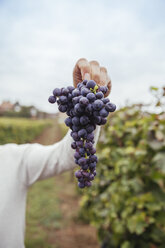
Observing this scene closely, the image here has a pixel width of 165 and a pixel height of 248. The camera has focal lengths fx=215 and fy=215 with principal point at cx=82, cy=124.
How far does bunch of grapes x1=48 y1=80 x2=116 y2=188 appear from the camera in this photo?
77cm

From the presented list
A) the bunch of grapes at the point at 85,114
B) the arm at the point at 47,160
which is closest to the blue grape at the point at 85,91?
the bunch of grapes at the point at 85,114

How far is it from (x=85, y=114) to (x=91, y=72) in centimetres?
29

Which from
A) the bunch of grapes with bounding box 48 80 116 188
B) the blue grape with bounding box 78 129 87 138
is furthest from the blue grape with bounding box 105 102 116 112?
the blue grape with bounding box 78 129 87 138

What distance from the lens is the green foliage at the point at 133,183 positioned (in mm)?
1956

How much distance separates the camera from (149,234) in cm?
227

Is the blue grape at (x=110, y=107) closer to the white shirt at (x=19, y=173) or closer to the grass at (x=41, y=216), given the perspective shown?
the white shirt at (x=19, y=173)

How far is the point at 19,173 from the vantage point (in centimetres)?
199

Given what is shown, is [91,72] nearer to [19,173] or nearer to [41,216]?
[19,173]

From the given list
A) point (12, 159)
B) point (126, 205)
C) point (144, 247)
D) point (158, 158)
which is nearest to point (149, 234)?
point (144, 247)

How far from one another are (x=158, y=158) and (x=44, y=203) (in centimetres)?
537

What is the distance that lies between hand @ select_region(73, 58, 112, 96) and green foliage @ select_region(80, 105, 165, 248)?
93cm

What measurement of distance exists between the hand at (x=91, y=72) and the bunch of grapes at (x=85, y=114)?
15cm

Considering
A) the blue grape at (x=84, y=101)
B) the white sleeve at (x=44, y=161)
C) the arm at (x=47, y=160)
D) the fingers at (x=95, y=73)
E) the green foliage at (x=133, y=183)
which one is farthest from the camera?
the green foliage at (x=133, y=183)

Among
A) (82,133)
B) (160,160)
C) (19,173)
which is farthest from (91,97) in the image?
(19,173)
